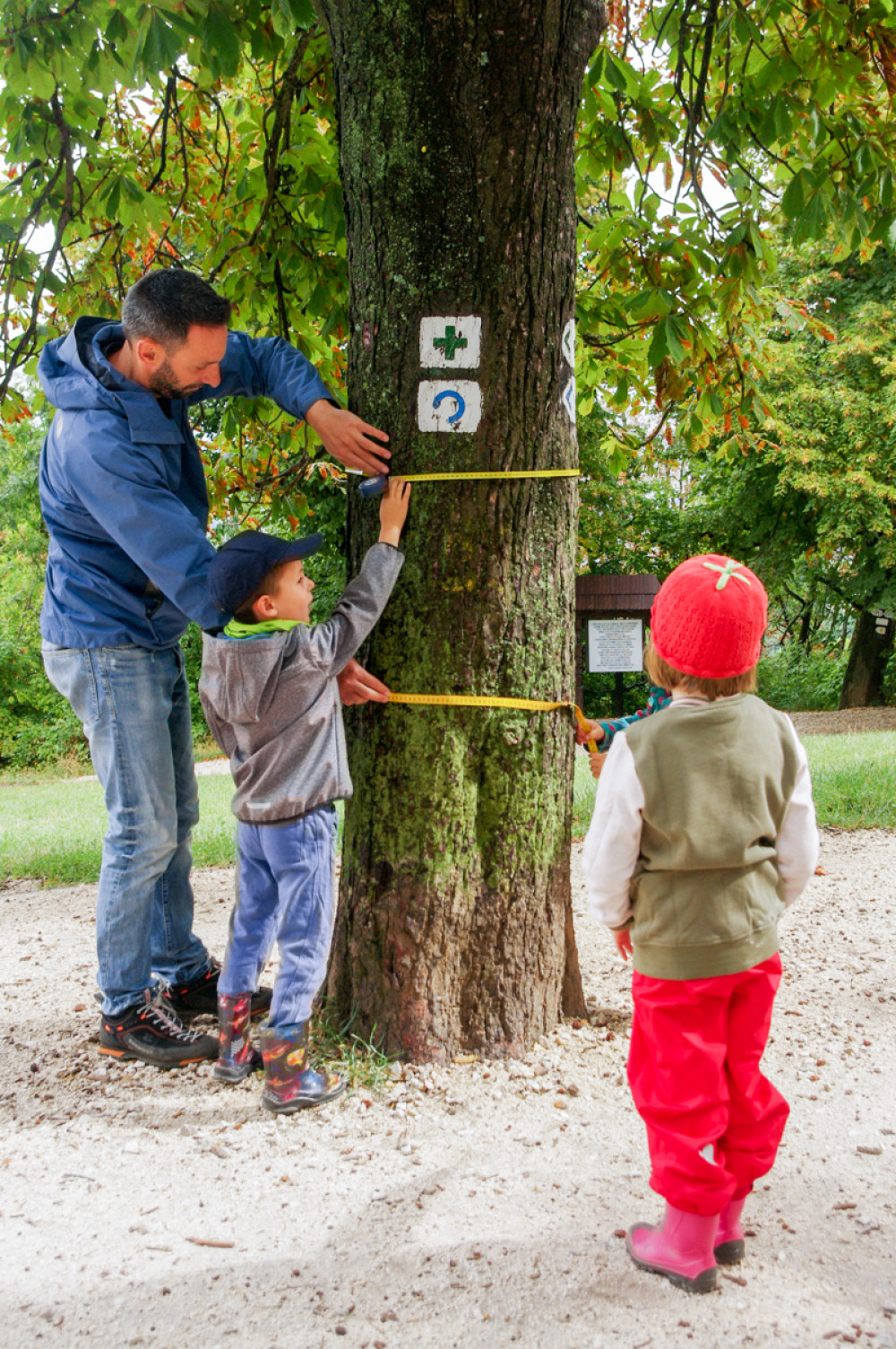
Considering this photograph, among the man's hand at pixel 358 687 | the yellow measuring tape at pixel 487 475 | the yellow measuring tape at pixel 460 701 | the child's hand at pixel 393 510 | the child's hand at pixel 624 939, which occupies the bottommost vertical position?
the child's hand at pixel 624 939

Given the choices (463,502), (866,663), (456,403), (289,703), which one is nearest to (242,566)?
(289,703)

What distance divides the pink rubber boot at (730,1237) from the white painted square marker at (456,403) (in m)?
2.03

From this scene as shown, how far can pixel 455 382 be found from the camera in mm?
2848

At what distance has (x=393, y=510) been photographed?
2844mm

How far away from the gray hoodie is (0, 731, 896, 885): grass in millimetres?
3383

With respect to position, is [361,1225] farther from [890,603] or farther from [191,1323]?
[890,603]

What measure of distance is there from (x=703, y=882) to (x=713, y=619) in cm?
52

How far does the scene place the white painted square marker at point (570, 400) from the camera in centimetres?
296

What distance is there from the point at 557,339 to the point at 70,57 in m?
1.89

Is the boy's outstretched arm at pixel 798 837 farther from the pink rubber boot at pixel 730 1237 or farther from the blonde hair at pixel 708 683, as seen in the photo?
the pink rubber boot at pixel 730 1237

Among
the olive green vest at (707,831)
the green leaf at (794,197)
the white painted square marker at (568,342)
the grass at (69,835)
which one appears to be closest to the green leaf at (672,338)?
the green leaf at (794,197)

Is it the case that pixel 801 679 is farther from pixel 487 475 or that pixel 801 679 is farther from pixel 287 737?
pixel 287 737

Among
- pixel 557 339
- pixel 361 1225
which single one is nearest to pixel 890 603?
pixel 557 339

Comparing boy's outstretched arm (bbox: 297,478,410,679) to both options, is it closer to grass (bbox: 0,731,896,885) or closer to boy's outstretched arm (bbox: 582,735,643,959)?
boy's outstretched arm (bbox: 582,735,643,959)
